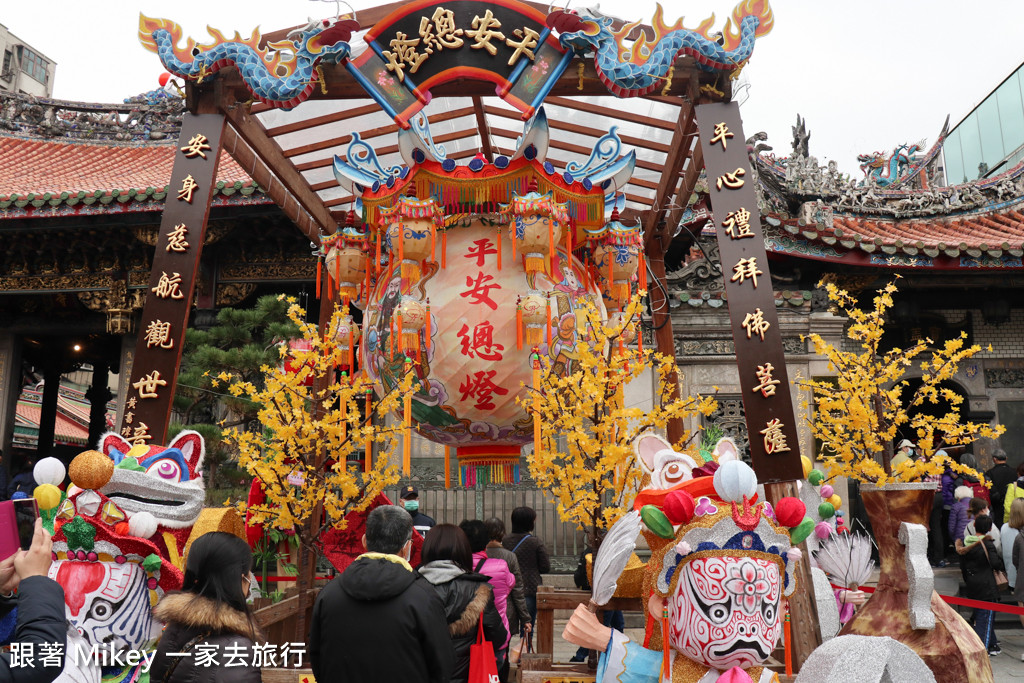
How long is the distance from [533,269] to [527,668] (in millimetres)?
1947

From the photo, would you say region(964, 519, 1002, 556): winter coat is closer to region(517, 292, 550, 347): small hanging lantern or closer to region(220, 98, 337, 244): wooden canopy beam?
region(517, 292, 550, 347): small hanging lantern

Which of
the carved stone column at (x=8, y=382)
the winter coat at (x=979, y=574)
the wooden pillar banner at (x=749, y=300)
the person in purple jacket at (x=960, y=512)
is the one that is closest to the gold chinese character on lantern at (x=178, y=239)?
the wooden pillar banner at (x=749, y=300)

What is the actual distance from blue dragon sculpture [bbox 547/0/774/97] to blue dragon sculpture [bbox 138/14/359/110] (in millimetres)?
1116

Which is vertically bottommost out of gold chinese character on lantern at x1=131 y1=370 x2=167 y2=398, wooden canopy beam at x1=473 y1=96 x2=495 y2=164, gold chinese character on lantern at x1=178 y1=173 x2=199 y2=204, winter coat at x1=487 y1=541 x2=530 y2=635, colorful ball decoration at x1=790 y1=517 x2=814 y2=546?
winter coat at x1=487 y1=541 x2=530 y2=635

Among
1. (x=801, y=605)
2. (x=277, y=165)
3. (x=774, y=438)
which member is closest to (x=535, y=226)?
(x=774, y=438)

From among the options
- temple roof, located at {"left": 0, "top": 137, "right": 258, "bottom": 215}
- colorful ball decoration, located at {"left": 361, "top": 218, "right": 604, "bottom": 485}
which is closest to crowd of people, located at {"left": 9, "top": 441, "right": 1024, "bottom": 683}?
colorful ball decoration, located at {"left": 361, "top": 218, "right": 604, "bottom": 485}

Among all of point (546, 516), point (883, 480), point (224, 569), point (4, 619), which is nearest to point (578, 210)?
point (883, 480)

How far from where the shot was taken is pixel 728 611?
271 centimetres

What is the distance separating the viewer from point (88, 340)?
519 inches

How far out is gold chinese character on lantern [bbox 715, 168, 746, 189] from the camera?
402cm

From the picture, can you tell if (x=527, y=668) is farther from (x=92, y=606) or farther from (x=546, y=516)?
(x=546, y=516)

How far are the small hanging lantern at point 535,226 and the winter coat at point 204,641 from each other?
2217 mm

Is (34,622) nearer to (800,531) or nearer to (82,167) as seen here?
(800,531)

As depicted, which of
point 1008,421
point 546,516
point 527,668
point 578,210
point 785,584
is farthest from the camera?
point 1008,421
